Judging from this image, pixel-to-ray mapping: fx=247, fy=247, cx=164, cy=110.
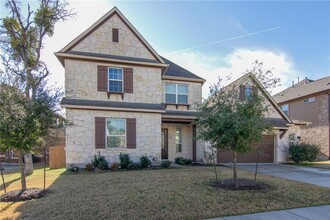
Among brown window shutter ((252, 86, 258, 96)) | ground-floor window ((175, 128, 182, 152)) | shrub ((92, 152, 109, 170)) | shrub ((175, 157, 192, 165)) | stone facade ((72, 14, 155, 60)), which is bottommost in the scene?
shrub ((175, 157, 192, 165))

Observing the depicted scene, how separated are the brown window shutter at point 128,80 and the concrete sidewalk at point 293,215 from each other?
417 inches

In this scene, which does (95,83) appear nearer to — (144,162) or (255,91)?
(144,162)

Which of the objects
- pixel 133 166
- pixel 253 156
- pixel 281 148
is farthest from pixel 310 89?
pixel 133 166

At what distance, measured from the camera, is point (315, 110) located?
77.5ft

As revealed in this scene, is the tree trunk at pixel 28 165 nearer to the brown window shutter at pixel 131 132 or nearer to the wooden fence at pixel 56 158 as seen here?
the wooden fence at pixel 56 158

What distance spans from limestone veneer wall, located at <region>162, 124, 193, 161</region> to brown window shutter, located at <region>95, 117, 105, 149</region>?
482 centimetres

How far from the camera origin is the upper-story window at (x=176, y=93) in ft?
55.4

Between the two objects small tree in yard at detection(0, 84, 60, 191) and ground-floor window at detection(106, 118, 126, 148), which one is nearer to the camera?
small tree in yard at detection(0, 84, 60, 191)

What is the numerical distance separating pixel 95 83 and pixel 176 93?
18.5 feet

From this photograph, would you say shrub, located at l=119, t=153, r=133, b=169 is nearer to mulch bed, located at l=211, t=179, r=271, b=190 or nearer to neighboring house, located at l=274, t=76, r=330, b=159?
mulch bed, located at l=211, t=179, r=271, b=190

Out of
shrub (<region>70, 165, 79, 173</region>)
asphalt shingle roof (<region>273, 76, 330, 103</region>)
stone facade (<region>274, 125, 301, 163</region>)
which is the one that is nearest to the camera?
shrub (<region>70, 165, 79, 173</region>)

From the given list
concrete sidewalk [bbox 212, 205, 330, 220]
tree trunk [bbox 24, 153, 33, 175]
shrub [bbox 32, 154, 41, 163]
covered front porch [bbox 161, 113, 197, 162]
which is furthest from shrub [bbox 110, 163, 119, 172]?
shrub [bbox 32, 154, 41, 163]

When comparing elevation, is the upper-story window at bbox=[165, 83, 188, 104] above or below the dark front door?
above

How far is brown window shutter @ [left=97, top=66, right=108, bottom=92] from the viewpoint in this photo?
14.2 metres
